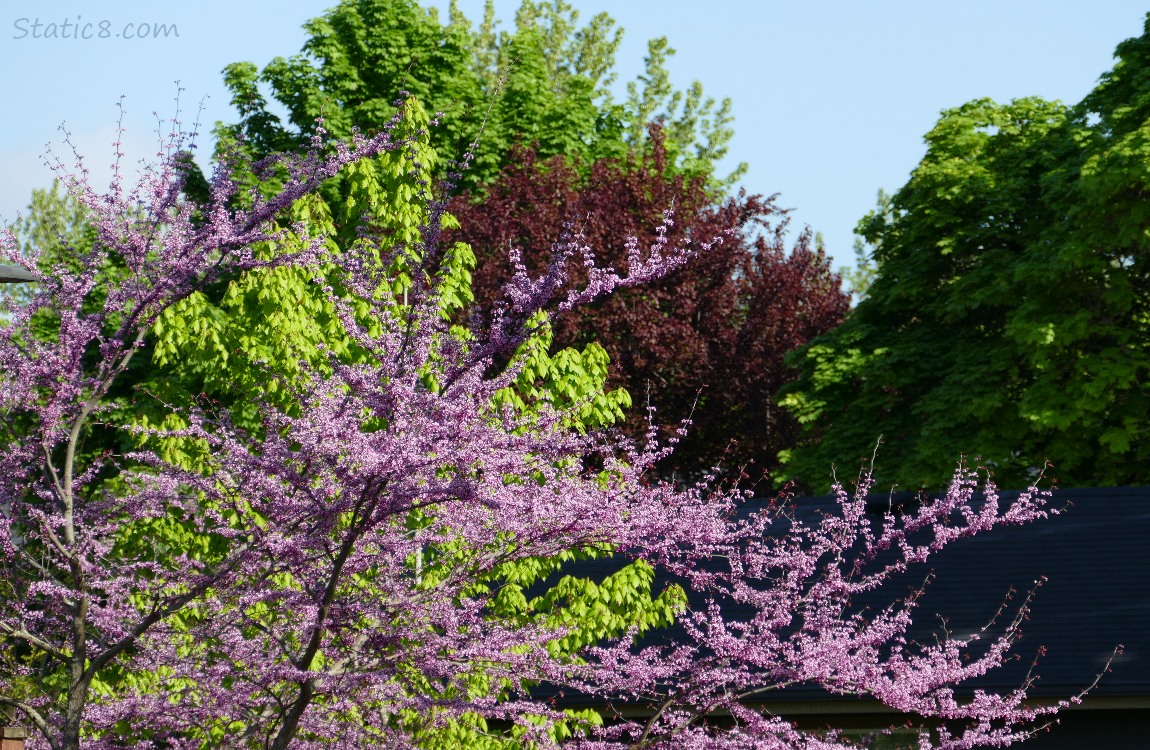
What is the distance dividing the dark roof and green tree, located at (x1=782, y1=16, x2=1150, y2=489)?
738 cm

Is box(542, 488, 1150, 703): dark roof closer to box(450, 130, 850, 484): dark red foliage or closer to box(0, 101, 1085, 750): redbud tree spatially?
box(0, 101, 1085, 750): redbud tree

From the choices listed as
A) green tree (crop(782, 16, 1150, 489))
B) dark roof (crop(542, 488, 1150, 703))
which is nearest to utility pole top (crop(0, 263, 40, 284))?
dark roof (crop(542, 488, 1150, 703))

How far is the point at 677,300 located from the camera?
3047cm

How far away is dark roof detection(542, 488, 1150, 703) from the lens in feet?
45.0

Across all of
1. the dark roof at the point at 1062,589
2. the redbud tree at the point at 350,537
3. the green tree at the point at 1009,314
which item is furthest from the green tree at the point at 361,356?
the green tree at the point at 1009,314

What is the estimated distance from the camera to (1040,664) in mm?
13898

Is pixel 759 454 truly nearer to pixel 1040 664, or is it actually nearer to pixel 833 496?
pixel 833 496

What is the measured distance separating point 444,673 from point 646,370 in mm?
21670

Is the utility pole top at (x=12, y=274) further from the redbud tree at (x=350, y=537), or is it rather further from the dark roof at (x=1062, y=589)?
the dark roof at (x=1062, y=589)

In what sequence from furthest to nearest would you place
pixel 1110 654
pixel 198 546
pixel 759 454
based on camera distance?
pixel 759 454 → pixel 1110 654 → pixel 198 546

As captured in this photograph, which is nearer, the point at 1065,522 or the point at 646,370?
the point at 1065,522

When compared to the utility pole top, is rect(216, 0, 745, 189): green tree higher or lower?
higher

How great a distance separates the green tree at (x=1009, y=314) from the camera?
77.6 ft

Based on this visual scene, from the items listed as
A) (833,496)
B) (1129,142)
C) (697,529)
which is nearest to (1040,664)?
(833,496)
